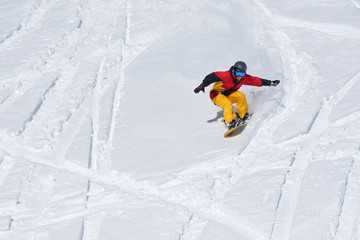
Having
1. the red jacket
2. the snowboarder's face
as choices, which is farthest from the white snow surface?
the snowboarder's face

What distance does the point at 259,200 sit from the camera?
5.97 metres

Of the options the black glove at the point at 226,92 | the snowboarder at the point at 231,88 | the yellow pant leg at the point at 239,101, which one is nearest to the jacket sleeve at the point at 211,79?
the snowboarder at the point at 231,88

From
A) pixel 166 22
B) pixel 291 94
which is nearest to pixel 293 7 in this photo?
pixel 166 22

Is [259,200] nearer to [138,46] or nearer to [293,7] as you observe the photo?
[138,46]

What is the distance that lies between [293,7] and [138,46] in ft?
11.6

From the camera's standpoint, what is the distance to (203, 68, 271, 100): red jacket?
780cm

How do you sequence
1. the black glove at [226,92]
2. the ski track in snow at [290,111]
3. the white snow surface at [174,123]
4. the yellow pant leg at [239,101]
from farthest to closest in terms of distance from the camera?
the black glove at [226,92] → the yellow pant leg at [239,101] → the white snow surface at [174,123] → the ski track in snow at [290,111]

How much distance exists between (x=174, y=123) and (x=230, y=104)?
113 centimetres

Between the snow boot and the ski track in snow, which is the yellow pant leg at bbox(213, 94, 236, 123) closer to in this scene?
the snow boot

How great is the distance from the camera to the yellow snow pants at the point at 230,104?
7562mm

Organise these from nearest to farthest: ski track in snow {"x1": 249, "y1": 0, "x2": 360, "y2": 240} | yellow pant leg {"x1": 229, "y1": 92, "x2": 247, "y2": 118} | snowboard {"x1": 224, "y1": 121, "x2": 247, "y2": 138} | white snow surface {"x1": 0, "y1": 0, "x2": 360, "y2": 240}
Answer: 1. ski track in snow {"x1": 249, "y1": 0, "x2": 360, "y2": 240}
2. white snow surface {"x1": 0, "y1": 0, "x2": 360, "y2": 240}
3. snowboard {"x1": 224, "y1": 121, "x2": 247, "y2": 138}
4. yellow pant leg {"x1": 229, "y1": 92, "x2": 247, "y2": 118}

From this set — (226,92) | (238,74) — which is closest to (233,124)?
(226,92)

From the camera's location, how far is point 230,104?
25.0 feet

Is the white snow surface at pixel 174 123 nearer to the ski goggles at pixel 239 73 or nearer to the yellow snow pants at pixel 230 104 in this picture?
the yellow snow pants at pixel 230 104
